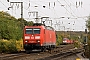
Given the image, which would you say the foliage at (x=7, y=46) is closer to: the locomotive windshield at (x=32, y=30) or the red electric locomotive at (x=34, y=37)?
the red electric locomotive at (x=34, y=37)

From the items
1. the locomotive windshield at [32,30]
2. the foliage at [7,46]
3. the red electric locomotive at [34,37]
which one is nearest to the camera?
the red electric locomotive at [34,37]

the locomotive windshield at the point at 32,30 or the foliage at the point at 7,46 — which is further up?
the locomotive windshield at the point at 32,30

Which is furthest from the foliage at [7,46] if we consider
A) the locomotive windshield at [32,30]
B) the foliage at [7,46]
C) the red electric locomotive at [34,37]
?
the locomotive windshield at [32,30]

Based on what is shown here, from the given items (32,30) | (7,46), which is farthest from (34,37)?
(7,46)

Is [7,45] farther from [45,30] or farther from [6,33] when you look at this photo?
[6,33]

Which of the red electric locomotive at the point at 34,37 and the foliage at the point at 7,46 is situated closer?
the red electric locomotive at the point at 34,37

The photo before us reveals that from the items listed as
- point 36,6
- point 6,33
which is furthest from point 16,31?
point 36,6

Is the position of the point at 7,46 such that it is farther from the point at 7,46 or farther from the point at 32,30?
the point at 32,30

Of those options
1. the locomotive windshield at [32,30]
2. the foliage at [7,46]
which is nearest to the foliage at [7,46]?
the foliage at [7,46]

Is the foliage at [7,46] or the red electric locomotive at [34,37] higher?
the red electric locomotive at [34,37]

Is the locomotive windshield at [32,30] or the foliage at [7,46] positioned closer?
the locomotive windshield at [32,30]

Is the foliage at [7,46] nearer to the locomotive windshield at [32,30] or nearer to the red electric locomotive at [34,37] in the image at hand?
the red electric locomotive at [34,37]

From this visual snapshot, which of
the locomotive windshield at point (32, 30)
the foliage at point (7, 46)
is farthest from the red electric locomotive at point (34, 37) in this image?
the foliage at point (7, 46)

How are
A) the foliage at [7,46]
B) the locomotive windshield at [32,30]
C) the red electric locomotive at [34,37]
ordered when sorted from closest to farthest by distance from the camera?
the red electric locomotive at [34,37] → the locomotive windshield at [32,30] → the foliage at [7,46]
